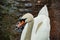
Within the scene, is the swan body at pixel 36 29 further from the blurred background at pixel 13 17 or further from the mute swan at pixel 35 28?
the blurred background at pixel 13 17

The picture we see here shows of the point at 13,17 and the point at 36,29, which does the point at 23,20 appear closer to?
the point at 36,29

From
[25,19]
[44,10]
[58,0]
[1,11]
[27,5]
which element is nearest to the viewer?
[25,19]

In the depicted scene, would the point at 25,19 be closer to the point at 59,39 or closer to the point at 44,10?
the point at 44,10

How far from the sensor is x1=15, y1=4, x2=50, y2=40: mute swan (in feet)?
3.28

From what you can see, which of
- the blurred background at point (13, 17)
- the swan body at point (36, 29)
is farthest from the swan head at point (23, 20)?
the blurred background at point (13, 17)

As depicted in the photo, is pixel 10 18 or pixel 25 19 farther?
pixel 10 18

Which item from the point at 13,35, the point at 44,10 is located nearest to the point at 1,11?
the point at 13,35

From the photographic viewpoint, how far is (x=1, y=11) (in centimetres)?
214

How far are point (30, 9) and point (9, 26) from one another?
40 cm

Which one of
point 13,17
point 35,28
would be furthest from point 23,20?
point 13,17

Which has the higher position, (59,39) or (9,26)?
(9,26)

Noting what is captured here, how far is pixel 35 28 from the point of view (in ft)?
3.34

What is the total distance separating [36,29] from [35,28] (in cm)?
2

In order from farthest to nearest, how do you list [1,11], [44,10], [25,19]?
1. [1,11]
2. [44,10]
3. [25,19]
